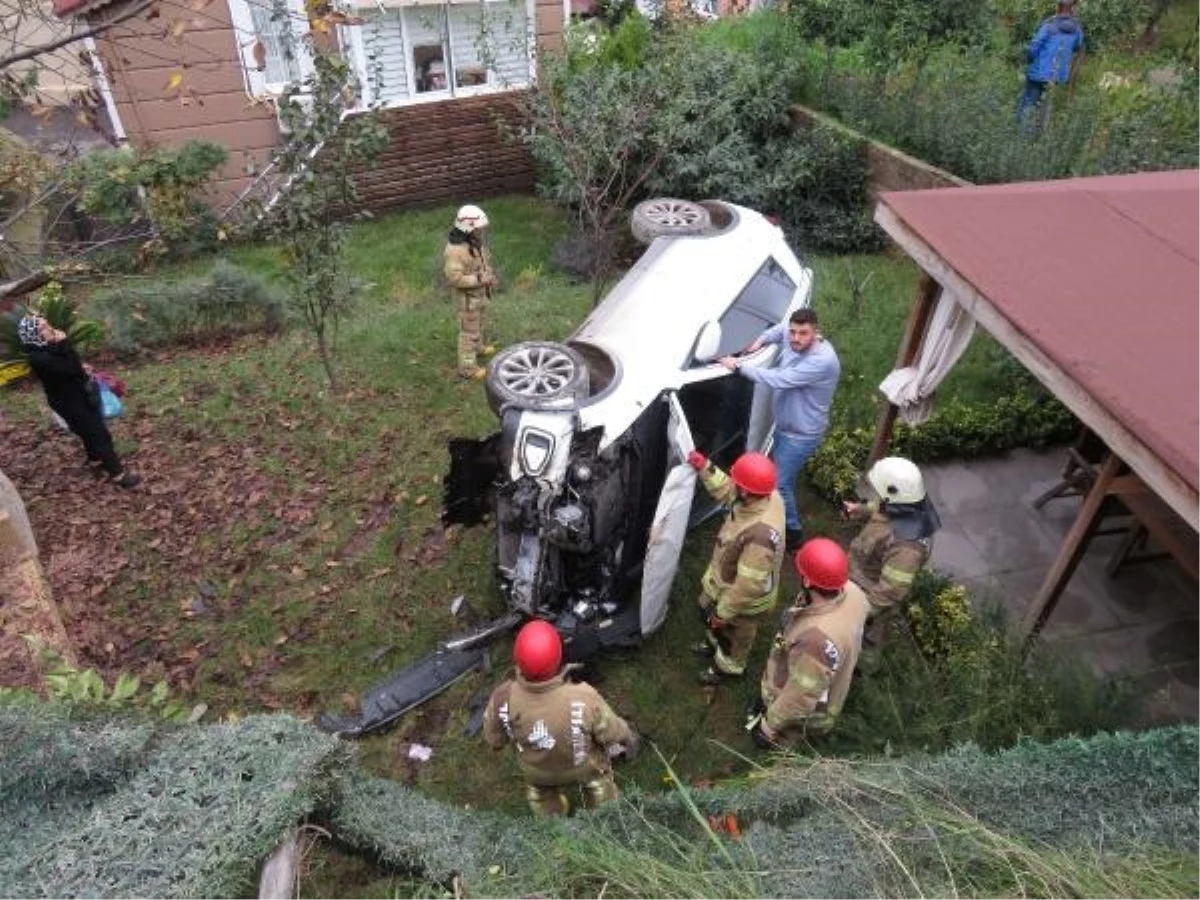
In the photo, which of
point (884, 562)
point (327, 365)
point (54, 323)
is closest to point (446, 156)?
point (327, 365)

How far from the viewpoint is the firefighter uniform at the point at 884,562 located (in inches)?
198

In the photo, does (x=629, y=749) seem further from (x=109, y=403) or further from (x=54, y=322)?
(x=54, y=322)

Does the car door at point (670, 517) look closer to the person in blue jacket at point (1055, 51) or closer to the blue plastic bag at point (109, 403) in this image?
the blue plastic bag at point (109, 403)

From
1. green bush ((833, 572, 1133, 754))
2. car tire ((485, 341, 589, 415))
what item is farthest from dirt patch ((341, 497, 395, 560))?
green bush ((833, 572, 1133, 754))

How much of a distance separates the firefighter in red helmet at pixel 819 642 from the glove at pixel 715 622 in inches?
25.9

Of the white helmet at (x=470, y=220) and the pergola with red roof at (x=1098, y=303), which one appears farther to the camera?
the white helmet at (x=470, y=220)

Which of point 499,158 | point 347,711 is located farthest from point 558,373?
point 499,158

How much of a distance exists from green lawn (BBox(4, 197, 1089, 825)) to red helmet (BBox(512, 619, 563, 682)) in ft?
3.23

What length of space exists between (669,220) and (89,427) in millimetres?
5398

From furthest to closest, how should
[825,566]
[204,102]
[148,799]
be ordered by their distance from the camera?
[204,102] → [825,566] → [148,799]

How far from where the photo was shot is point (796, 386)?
5.98 meters

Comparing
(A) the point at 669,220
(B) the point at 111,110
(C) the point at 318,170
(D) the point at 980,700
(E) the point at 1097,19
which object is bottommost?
(D) the point at 980,700

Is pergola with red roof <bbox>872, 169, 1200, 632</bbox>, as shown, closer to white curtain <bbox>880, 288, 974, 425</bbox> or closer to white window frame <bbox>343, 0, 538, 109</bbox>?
white curtain <bbox>880, 288, 974, 425</bbox>

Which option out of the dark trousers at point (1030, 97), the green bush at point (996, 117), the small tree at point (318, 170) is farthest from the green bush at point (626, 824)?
the dark trousers at point (1030, 97)
